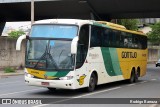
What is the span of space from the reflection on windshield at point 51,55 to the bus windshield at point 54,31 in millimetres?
268

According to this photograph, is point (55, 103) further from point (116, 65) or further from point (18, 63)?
point (18, 63)

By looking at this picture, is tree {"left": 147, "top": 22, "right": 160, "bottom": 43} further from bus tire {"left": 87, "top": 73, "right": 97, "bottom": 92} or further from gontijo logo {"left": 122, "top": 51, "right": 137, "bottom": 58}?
bus tire {"left": 87, "top": 73, "right": 97, "bottom": 92}

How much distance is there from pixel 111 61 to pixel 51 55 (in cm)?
532

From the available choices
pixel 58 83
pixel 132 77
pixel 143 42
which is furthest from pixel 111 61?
pixel 143 42

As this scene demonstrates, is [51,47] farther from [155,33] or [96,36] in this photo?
[155,33]

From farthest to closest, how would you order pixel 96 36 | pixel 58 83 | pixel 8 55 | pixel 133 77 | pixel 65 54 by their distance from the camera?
pixel 8 55 < pixel 133 77 < pixel 96 36 < pixel 65 54 < pixel 58 83

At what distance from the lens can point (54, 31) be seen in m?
16.7

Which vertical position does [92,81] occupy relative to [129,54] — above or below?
below

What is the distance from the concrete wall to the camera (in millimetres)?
37688

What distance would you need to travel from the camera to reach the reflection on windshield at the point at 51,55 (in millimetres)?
16172

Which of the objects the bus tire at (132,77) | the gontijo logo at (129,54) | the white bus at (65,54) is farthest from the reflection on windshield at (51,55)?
the bus tire at (132,77)

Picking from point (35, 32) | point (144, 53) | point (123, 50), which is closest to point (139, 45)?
point (144, 53)

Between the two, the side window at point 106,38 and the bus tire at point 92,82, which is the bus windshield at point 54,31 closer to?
the bus tire at point 92,82

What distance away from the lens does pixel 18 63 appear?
39531 millimetres
